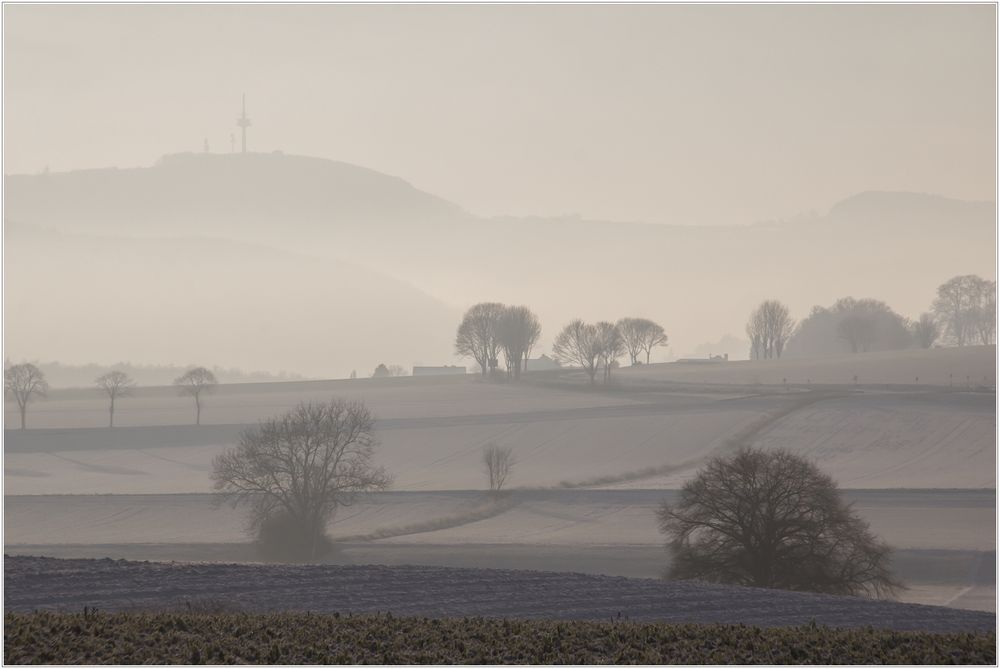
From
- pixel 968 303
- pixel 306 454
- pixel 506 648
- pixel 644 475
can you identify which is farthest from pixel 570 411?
pixel 968 303

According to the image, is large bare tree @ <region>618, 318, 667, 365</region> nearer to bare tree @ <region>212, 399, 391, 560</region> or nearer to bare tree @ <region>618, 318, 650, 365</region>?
bare tree @ <region>618, 318, 650, 365</region>

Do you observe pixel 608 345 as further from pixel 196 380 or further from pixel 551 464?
pixel 551 464

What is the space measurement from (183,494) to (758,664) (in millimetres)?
48676

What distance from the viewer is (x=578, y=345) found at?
479 feet

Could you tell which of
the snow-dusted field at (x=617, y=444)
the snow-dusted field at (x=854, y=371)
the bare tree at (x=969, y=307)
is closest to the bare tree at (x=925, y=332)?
the bare tree at (x=969, y=307)

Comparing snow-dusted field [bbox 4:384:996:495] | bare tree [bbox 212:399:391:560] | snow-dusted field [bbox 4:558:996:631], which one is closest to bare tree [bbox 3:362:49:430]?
snow-dusted field [bbox 4:384:996:495]

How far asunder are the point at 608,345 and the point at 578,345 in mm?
5272

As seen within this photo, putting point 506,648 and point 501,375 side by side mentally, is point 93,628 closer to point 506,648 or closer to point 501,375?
point 506,648

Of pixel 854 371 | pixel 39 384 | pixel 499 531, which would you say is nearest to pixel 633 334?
pixel 854 371

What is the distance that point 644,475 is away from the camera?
70500 mm

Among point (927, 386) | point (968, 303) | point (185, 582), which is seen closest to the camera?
point (185, 582)

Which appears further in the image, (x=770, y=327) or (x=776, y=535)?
(x=770, y=327)

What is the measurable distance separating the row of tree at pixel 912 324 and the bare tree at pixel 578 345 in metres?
38.2

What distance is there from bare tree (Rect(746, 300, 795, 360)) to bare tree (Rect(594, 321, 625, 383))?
4049cm
